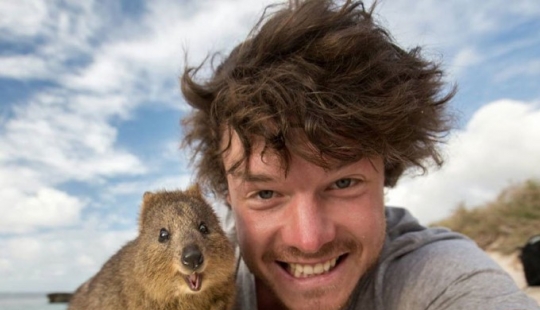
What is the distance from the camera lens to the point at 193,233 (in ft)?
13.0

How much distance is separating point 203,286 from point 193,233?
371 mm

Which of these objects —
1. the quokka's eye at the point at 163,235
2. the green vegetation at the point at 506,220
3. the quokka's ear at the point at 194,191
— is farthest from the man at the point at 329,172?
the green vegetation at the point at 506,220

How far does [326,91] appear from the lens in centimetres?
420

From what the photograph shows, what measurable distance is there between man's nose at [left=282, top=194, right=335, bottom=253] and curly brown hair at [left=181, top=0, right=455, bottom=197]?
0.95 feet

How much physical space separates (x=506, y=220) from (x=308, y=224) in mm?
11328

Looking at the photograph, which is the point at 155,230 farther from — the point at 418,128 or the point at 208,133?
the point at 418,128

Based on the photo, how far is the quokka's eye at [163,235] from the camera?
4.07 meters

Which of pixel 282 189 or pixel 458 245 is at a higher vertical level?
pixel 282 189

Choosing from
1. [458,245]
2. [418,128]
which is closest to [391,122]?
[418,128]

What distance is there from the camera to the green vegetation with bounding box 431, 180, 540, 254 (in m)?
13.1

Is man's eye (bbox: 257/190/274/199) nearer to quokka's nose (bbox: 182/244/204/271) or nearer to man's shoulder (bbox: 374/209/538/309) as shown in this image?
quokka's nose (bbox: 182/244/204/271)

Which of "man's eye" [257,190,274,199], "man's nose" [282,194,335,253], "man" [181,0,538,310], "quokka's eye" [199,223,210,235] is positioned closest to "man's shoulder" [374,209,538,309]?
"man" [181,0,538,310]

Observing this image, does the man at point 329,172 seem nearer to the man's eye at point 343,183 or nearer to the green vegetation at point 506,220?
the man's eye at point 343,183

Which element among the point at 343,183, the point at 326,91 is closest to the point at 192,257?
the point at 343,183
